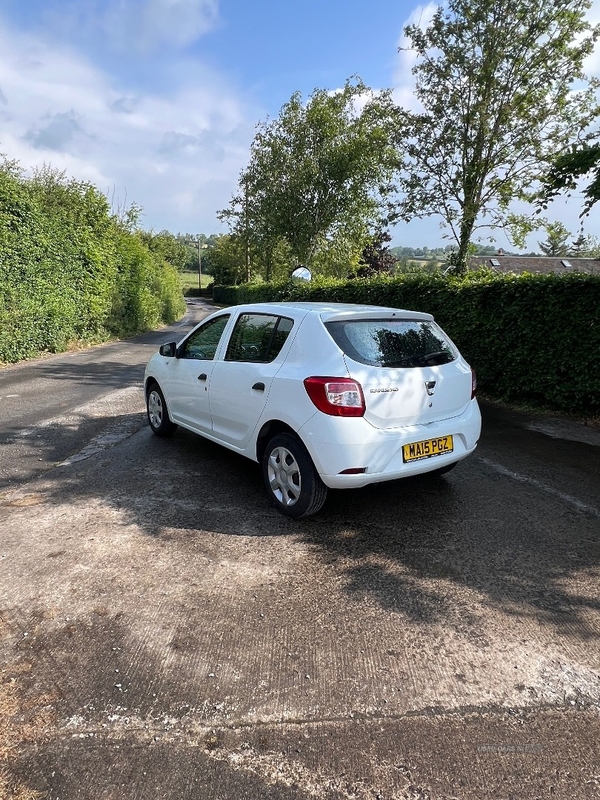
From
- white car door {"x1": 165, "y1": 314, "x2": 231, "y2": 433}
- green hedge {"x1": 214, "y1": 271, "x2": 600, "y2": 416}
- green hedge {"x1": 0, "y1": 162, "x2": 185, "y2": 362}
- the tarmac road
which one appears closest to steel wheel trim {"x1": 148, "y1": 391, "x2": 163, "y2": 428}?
white car door {"x1": 165, "y1": 314, "x2": 231, "y2": 433}

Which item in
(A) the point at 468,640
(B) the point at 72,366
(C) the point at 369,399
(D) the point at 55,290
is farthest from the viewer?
(D) the point at 55,290

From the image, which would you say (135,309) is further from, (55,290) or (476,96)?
(476,96)

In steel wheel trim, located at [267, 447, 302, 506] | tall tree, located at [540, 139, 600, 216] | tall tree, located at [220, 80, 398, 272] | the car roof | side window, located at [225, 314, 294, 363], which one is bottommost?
steel wheel trim, located at [267, 447, 302, 506]

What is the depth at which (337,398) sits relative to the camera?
3.60 meters

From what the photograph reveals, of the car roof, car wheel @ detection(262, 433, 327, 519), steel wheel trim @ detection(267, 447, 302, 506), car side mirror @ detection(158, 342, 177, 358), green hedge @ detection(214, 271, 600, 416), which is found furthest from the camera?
green hedge @ detection(214, 271, 600, 416)

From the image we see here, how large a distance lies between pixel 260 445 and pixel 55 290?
1202 centimetres

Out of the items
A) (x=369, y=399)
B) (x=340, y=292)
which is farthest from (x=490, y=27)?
(x=369, y=399)

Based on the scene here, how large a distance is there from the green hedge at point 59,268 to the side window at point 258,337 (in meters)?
9.29

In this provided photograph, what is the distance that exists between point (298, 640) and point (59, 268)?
14204 mm

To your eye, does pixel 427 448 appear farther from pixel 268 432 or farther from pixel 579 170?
pixel 579 170

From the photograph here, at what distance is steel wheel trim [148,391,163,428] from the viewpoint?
20.6 feet

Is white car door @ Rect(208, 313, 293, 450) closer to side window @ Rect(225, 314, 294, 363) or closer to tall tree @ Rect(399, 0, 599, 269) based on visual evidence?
side window @ Rect(225, 314, 294, 363)

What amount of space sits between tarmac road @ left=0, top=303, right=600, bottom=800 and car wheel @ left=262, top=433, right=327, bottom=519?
155 millimetres

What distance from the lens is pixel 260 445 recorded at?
14.2 feet
